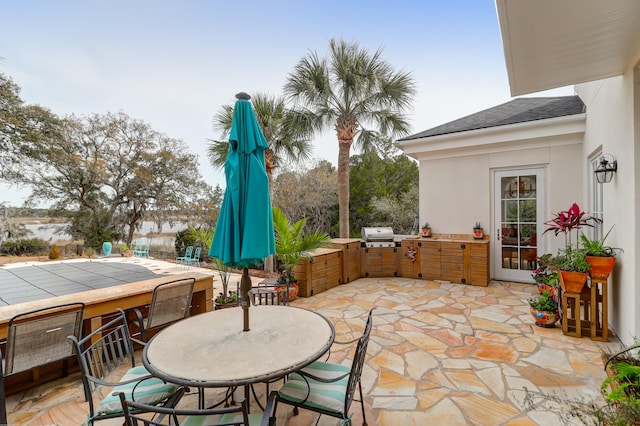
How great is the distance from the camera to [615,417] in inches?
52.7

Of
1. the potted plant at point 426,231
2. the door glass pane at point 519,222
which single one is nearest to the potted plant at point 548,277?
the door glass pane at point 519,222

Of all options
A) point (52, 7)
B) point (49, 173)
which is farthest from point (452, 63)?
point (49, 173)

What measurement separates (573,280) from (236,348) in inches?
155

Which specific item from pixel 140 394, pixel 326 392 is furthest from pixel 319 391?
pixel 140 394

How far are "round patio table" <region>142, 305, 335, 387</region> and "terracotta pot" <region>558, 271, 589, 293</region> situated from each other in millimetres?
3214

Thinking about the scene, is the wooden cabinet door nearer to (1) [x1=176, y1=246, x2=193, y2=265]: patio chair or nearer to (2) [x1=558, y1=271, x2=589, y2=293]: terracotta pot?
(2) [x1=558, y1=271, x2=589, y2=293]: terracotta pot

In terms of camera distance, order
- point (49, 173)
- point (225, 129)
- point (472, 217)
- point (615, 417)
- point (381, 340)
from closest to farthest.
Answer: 1. point (615, 417)
2. point (381, 340)
3. point (472, 217)
4. point (225, 129)
5. point (49, 173)

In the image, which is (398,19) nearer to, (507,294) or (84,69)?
(507,294)

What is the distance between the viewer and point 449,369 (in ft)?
9.47

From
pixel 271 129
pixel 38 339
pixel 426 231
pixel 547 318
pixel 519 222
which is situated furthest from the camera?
pixel 271 129

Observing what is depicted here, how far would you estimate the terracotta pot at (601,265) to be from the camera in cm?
324

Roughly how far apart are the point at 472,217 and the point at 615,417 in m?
5.64

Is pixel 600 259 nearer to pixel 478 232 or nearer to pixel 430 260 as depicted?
pixel 478 232

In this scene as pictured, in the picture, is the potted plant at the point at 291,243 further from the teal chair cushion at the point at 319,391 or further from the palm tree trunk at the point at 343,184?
the teal chair cushion at the point at 319,391
